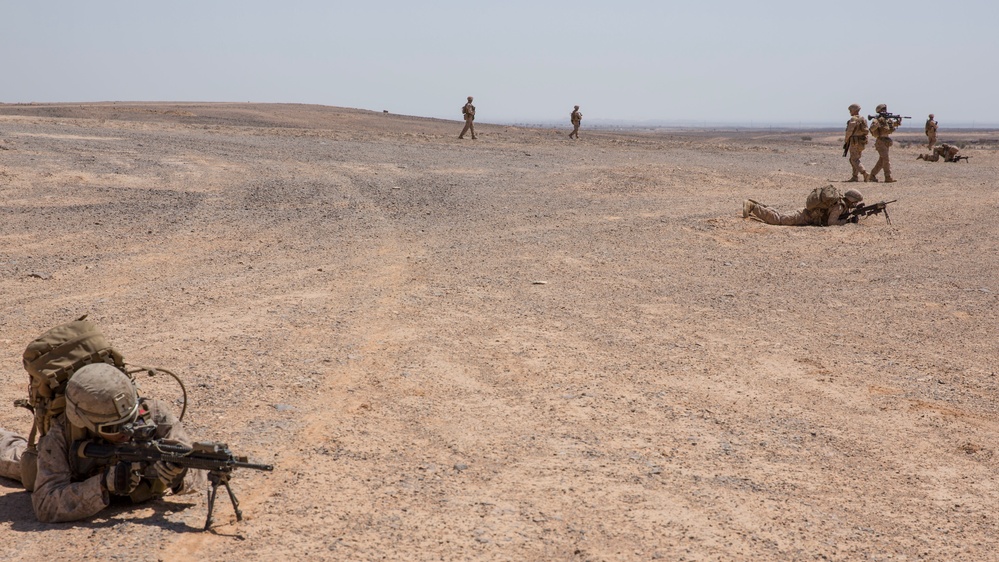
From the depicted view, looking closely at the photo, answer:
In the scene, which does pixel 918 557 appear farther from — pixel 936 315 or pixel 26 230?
pixel 26 230

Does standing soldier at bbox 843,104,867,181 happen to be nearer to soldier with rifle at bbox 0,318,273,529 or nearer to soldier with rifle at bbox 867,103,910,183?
soldier with rifle at bbox 867,103,910,183

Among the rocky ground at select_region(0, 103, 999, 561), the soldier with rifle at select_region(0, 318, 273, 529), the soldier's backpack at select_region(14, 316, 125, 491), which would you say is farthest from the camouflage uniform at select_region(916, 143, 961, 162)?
the soldier's backpack at select_region(14, 316, 125, 491)

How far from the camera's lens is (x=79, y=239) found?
11484 mm

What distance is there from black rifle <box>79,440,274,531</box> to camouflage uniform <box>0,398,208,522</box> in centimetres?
9

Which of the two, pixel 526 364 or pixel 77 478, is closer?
pixel 77 478

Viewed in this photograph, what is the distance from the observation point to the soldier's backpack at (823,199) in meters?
13.9

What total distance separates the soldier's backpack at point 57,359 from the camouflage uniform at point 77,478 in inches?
3.9

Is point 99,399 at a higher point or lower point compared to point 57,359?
lower

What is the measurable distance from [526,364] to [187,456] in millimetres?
3220

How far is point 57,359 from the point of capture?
439 centimetres

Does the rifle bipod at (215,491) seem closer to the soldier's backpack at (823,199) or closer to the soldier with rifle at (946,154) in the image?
the soldier's backpack at (823,199)

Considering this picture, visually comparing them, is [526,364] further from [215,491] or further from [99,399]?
[99,399]

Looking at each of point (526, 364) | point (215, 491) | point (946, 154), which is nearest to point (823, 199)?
point (526, 364)

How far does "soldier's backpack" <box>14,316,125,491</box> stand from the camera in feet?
14.3
